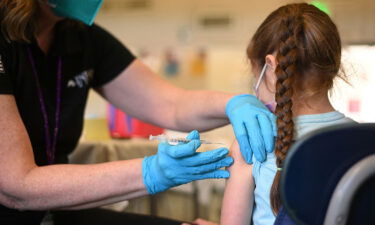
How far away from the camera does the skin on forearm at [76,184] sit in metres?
1.01

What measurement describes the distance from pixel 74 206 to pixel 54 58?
0.56 m

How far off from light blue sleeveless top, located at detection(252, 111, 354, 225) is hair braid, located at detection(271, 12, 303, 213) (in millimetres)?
31

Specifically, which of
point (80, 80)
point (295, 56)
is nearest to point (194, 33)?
point (80, 80)

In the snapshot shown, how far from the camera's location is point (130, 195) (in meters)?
1.05

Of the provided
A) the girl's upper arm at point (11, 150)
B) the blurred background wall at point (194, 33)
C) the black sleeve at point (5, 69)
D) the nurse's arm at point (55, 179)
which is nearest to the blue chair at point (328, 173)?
the nurse's arm at point (55, 179)

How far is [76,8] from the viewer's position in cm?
123

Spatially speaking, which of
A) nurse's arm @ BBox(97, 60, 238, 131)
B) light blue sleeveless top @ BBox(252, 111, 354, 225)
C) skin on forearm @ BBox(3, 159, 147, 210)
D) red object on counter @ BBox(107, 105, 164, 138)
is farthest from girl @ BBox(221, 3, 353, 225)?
red object on counter @ BBox(107, 105, 164, 138)

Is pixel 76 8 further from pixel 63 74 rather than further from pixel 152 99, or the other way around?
pixel 152 99

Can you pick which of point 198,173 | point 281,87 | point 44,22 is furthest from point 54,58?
point 281,87

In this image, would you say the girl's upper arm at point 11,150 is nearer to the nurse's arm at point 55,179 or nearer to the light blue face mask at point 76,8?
the nurse's arm at point 55,179

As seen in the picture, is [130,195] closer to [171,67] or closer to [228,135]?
[228,135]

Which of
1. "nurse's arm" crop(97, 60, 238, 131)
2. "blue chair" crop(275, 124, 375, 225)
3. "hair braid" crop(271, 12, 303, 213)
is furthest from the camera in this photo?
"nurse's arm" crop(97, 60, 238, 131)

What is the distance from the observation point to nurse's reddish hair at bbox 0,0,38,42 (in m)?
1.13

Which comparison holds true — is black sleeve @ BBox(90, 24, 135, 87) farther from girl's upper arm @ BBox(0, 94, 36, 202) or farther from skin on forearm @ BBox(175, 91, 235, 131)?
girl's upper arm @ BBox(0, 94, 36, 202)
